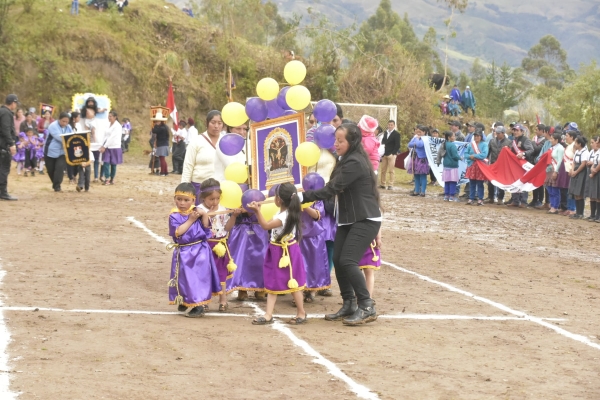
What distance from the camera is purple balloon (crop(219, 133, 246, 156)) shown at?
367 inches

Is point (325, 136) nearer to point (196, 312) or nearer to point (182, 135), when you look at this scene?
point (196, 312)

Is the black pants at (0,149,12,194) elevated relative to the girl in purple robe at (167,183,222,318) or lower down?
elevated

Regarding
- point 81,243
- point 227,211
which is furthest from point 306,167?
point 81,243

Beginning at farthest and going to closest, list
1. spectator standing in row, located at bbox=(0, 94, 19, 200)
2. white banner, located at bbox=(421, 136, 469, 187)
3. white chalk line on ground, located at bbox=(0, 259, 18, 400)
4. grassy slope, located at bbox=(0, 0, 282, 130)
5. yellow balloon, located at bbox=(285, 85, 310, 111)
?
grassy slope, located at bbox=(0, 0, 282, 130), white banner, located at bbox=(421, 136, 469, 187), spectator standing in row, located at bbox=(0, 94, 19, 200), yellow balloon, located at bbox=(285, 85, 310, 111), white chalk line on ground, located at bbox=(0, 259, 18, 400)

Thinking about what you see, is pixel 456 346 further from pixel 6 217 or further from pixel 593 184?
pixel 593 184

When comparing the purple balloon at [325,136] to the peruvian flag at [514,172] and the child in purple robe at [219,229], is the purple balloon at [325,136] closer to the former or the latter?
the child in purple robe at [219,229]

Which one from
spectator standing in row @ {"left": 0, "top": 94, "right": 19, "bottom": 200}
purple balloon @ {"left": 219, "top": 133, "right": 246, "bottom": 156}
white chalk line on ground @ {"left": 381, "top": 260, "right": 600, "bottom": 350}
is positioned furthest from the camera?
spectator standing in row @ {"left": 0, "top": 94, "right": 19, "bottom": 200}

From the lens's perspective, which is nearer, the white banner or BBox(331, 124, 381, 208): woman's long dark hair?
BBox(331, 124, 381, 208): woman's long dark hair

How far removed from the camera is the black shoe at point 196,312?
8523 millimetres

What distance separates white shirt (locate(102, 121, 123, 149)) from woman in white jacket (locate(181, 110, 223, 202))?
41.1ft

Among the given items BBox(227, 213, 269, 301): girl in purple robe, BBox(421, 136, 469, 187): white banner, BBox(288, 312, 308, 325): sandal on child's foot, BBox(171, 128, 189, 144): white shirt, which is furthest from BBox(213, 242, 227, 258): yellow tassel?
BBox(171, 128, 189, 144): white shirt

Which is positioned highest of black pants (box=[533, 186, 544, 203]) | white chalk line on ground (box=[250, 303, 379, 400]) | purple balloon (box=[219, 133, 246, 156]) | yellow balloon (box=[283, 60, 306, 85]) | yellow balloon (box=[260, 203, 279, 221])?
yellow balloon (box=[283, 60, 306, 85])

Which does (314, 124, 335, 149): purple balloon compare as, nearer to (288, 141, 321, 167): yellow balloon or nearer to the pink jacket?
(288, 141, 321, 167): yellow balloon

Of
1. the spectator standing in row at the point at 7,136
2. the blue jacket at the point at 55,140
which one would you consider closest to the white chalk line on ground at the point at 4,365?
the spectator standing in row at the point at 7,136
